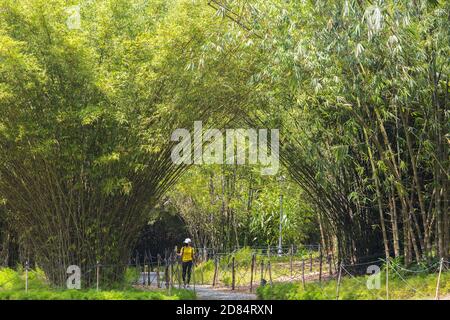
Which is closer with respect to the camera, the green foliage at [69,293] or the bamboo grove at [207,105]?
the green foliage at [69,293]

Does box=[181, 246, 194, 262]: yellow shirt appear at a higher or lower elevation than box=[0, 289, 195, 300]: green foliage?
higher

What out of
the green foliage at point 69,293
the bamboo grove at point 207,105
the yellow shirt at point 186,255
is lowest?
the green foliage at point 69,293

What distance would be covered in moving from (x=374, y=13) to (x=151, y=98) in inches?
128

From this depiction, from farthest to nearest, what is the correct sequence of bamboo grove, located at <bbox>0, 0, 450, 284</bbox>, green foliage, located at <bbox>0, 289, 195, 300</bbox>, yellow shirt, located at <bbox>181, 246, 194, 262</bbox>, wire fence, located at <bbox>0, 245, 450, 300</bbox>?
1. yellow shirt, located at <bbox>181, 246, 194, 262</bbox>
2. wire fence, located at <bbox>0, 245, 450, 300</bbox>
3. bamboo grove, located at <bbox>0, 0, 450, 284</bbox>
4. green foliage, located at <bbox>0, 289, 195, 300</bbox>

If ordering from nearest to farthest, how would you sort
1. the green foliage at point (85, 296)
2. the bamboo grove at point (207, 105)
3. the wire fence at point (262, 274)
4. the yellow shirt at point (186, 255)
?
the green foliage at point (85, 296)
the bamboo grove at point (207, 105)
the wire fence at point (262, 274)
the yellow shirt at point (186, 255)

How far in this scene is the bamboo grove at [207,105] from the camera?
7.56 meters

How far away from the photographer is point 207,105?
8922mm

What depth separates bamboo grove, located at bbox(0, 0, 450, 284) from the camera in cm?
756

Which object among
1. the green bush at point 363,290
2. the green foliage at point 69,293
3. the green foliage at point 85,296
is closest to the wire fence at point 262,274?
the green bush at point 363,290

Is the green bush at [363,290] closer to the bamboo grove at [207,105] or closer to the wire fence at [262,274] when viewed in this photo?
the wire fence at [262,274]

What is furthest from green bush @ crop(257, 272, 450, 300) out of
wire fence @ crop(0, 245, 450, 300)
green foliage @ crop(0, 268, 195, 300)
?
green foliage @ crop(0, 268, 195, 300)

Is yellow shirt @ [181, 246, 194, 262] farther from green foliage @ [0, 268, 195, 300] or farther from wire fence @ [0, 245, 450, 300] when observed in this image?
green foliage @ [0, 268, 195, 300]

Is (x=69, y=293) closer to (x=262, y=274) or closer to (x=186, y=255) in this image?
(x=186, y=255)

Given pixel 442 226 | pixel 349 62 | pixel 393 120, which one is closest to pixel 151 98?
pixel 349 62
